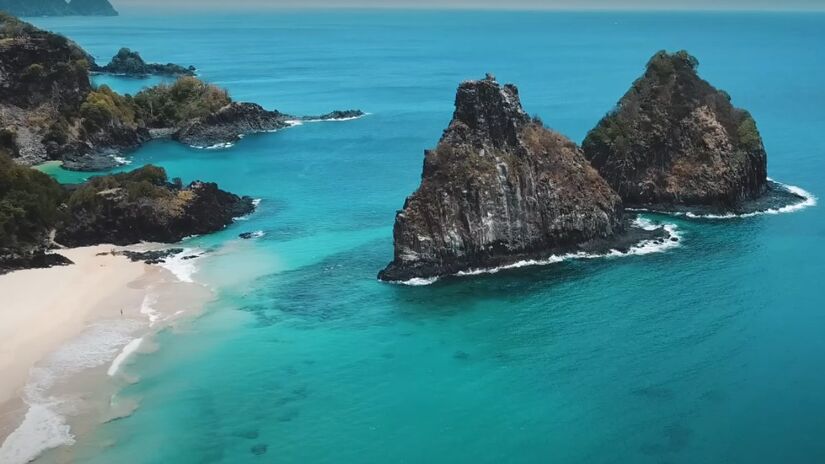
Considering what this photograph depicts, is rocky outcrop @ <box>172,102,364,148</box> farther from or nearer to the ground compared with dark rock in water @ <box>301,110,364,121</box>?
nearer to the ground

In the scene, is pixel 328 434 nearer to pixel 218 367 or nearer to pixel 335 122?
pixel 218 367

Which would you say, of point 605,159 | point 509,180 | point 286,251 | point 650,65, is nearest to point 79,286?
point 286,251

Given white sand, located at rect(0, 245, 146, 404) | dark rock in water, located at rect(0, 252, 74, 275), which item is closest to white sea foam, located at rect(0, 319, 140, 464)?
white sand, located at rect(0, 245, 146, 404)

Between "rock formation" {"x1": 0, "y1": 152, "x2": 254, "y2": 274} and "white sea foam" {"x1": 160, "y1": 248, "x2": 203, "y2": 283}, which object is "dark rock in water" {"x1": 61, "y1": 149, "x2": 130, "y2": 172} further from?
"white sea foam" {"x1": 160, "y1": 248, "x2": 203, "y2": 283}

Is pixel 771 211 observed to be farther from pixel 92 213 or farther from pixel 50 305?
pixel 50 305

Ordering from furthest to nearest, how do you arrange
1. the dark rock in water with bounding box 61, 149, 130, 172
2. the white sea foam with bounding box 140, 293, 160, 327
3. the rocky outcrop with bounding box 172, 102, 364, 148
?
the rocky outcrop with bounding box 172, 102, 364, 148
the dark rock in water with bounding box 61, 149, 130, 172
the white sea foam with bounding box 140, 293, 160, 327

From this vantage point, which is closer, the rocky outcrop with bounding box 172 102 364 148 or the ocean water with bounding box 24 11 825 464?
the ocean water with bounding box 24 11 825 464

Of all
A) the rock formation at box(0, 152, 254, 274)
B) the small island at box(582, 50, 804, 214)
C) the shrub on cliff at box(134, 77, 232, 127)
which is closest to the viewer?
the rock formation at box(0, 152, 254, 274)

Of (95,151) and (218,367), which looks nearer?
(218,367)
